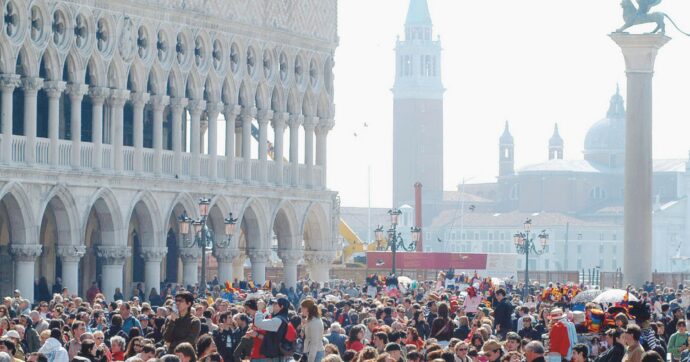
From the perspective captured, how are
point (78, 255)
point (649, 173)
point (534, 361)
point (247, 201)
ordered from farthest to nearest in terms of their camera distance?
1. point (247, 201)
2. point (649, 173)
3. point (78, 255)
4. point (534, 361)

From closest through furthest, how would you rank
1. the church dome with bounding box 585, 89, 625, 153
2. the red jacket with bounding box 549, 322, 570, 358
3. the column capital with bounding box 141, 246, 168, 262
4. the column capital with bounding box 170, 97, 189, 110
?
1. the red jacket with bounding box 549, 322, 570, 358
2. the column capital with bounding box 141, 246, 168, 262
3. the column capital with bounding box 170, 97, 189, 110
4. the church dome with bounding box 585, 89, 625, 153

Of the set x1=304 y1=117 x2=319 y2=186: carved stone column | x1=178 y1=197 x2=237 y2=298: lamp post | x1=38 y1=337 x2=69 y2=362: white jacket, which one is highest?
x1=304 y1=117 x2=319 y2=186: carved stone column

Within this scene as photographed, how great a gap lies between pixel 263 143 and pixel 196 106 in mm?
4302

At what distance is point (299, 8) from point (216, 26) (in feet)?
15.8

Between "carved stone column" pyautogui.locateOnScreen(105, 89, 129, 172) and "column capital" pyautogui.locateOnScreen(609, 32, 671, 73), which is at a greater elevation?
"column capital" pyautogui.locateOnScreen(609, 32, 671, 73)

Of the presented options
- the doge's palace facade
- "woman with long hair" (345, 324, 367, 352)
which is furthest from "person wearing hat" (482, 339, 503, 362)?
the doge's palace facade

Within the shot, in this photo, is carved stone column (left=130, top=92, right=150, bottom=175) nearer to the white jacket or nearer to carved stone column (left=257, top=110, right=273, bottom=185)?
carved stone column (left=257, top=110, right=273, bottom=185)

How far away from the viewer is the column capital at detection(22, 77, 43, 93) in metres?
45.4

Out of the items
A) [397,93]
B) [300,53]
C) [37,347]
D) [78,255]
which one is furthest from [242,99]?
[397,93]

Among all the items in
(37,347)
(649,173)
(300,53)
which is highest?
(300,53)

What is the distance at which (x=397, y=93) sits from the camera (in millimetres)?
170625

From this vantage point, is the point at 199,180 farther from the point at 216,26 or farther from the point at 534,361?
the point at 534,361

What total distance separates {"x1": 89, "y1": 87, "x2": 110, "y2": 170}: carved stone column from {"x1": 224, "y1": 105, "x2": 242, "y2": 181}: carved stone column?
635 cm

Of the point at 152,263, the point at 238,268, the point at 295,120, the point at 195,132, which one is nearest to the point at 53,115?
the point at 152,263
